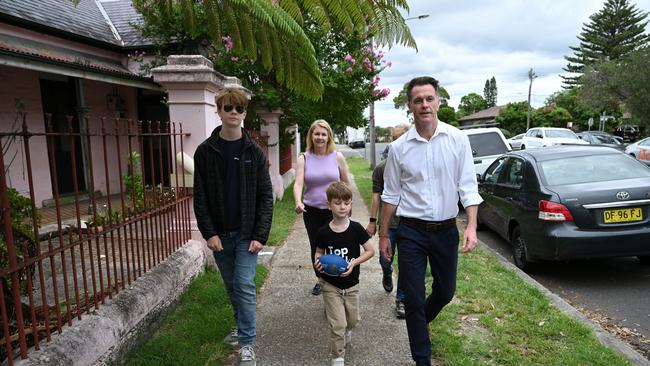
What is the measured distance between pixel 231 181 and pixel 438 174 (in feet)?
4.68

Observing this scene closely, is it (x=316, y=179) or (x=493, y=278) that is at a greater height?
(x=316, y=179)

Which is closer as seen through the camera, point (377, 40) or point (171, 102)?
point (377, 40)

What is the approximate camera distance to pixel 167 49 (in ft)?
36.7

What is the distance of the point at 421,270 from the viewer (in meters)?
3.00

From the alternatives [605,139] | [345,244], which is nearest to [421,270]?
[345,244]

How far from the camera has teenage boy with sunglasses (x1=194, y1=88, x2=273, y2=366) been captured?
3.08 metres

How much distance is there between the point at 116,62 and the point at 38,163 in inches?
157

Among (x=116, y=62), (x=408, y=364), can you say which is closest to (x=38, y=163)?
(x=116, y=62)

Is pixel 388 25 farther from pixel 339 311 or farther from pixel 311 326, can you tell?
pixel 311 326

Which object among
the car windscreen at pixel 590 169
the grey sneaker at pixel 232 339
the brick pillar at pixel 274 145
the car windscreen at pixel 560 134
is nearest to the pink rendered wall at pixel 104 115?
the brick pillar at pixel 274 145

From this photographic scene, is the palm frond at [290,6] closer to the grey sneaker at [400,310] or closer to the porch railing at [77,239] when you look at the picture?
the porch railing at [77,239]

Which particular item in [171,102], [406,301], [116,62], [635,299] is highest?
[116,62]

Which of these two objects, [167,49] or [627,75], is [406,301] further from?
[627,75]

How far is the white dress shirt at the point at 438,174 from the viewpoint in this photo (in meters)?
2.97
